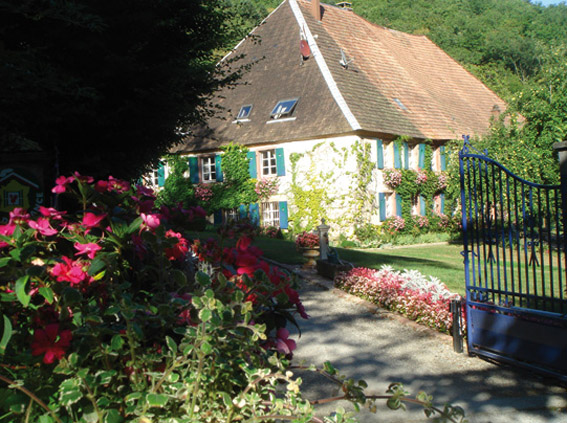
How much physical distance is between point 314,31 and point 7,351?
81.3 ft

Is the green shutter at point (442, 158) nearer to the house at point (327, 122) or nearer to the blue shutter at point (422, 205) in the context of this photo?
the house at point (327, 122)

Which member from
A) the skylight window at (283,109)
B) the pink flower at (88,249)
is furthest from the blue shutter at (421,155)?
the pink flower at (88,249)

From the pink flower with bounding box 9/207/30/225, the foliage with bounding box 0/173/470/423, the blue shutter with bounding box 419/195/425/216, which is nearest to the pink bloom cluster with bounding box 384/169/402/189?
the blue shutter with bounding box 419/195/425/216

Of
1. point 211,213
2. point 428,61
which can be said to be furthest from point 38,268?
point 428,61

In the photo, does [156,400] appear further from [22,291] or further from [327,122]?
[327,122]

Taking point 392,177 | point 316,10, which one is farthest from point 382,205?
point 316,10

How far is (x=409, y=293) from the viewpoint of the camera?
8.94 m

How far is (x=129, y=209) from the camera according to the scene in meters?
3.04

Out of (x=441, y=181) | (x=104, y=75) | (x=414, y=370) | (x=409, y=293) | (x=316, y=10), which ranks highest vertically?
(x=316, y=10)

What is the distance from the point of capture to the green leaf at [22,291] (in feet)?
6.72

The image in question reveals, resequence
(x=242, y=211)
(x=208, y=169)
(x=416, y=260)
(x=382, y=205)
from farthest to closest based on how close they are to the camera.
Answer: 1. (x=208, y=169)
2. (x=242, y=211)
3. (x=382, y=205)
4. (x=416, y=260)

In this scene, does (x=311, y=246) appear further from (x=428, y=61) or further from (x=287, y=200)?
(x=428, y=61)

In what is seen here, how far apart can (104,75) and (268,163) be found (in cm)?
1669

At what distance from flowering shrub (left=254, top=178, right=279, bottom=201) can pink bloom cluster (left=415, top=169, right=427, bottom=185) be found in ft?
19.3
